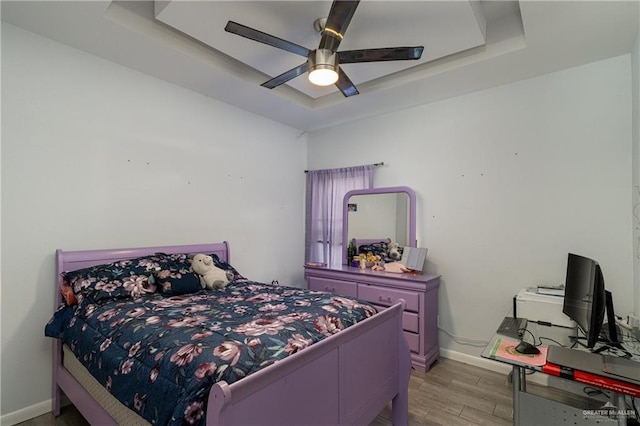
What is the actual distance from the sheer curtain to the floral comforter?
174 cm

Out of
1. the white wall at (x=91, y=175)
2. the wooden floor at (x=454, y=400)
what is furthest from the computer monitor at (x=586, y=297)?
the white wall at (x=91, y=175)

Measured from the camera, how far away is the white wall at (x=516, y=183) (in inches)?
94.3

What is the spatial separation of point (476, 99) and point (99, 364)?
141 inches

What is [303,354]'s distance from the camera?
Result: 1.34 m

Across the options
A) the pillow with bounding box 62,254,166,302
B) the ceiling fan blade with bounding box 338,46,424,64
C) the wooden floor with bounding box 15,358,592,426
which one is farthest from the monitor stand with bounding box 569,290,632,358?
the pillow with bounding box 62,254,166,302

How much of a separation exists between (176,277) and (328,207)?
215cm

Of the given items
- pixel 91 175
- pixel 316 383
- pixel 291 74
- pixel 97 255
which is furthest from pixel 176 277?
pixel 291 74

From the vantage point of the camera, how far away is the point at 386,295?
3025 millimetres

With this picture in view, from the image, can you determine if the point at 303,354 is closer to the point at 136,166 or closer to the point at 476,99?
the point at 136,166

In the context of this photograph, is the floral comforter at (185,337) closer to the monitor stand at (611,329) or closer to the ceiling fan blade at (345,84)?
the monitor stand at (611,329)

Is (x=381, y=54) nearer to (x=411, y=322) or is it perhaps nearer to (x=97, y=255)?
(x=411, y=322)

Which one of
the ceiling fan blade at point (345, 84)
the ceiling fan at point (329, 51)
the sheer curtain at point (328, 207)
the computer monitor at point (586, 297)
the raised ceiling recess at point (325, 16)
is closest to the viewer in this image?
the computer monitor at point (586, 297)

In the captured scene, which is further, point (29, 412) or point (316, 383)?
point (29, 412)

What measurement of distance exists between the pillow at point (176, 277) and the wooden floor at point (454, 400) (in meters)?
0.99
